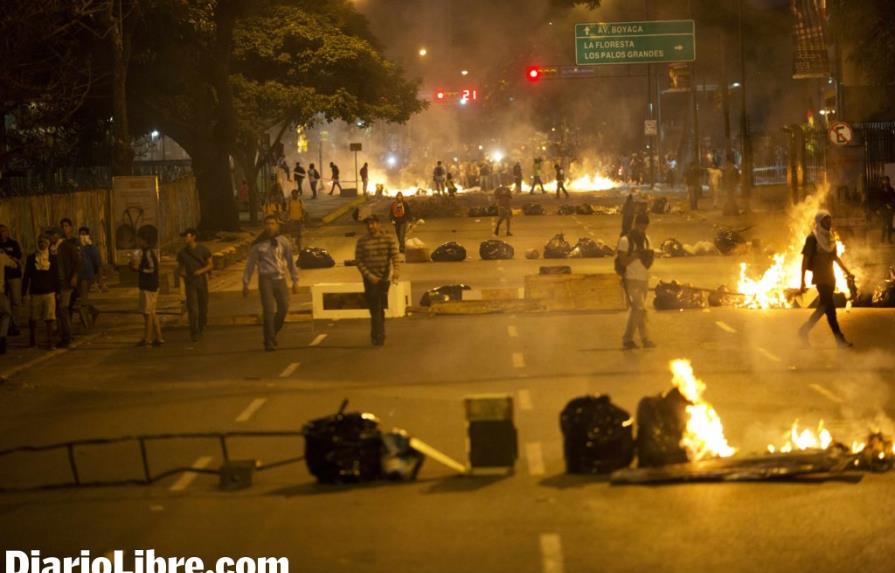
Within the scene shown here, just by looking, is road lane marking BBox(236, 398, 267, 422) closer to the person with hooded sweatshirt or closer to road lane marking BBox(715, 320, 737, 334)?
the person with hooded sweatshirt

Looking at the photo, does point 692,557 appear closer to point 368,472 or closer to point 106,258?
point 368,472

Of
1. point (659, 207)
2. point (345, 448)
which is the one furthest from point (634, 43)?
point (345, 448)

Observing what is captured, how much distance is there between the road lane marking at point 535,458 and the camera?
35.1ft

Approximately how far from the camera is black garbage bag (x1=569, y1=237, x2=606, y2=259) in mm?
32500

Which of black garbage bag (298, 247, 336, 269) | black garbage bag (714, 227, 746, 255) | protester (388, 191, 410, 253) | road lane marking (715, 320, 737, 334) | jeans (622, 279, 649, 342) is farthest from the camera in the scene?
protester (388, 191, 410, 253)

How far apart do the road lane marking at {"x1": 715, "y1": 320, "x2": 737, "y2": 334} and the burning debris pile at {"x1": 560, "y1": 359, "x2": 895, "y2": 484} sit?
9.05 meters

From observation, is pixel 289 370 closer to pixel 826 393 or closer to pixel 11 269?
pixel 11 269

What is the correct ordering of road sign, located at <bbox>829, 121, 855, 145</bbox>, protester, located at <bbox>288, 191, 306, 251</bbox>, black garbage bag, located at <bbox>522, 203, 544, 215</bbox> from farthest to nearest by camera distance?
black garbage bag, located at <bbox>522, 203, 544, 215</bbox> → protester, located at <bbox>288, 191, 306, 251</bbox> → road sign, located at <bbox>829, 121, 855, 145</bbox>

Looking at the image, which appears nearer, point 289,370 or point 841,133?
point 289,370

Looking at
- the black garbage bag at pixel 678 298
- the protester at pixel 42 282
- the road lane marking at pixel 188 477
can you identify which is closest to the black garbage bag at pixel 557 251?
the black garbage bag at pixel 678 298

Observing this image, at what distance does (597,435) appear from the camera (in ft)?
33.5

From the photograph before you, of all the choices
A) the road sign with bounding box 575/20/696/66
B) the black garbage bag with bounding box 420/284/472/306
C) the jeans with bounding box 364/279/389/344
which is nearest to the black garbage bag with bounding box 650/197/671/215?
the road sign with bounding box 575/20/696/66

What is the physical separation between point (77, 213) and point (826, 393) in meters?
21.6

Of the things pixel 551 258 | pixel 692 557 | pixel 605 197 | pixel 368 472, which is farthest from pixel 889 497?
pixel 605 197
